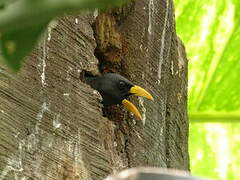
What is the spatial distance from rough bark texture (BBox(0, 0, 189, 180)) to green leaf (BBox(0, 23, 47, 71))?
121cm

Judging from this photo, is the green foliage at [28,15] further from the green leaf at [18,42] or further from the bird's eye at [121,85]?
the bird's eye at [121,85]

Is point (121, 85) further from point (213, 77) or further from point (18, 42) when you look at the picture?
point (18, 42)

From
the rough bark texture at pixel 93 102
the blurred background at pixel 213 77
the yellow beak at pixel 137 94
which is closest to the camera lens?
the rough bark texture at pixel 93 102

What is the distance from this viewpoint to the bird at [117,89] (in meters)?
2.02

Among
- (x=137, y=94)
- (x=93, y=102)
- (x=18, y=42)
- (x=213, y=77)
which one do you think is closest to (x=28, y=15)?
(x=18, y=42)

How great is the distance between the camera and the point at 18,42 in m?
0.24

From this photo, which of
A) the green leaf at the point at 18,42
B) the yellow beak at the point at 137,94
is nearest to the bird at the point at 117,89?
the yellow beak at the point at 137,94

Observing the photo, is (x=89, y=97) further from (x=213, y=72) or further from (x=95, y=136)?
(x=213, y=72)

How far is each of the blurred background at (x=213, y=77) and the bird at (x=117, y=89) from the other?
1073 mm

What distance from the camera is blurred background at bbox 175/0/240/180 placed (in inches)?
129

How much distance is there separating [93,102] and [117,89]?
1.44ft

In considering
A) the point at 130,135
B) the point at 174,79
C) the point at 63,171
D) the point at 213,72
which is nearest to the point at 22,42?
the point at 63,171

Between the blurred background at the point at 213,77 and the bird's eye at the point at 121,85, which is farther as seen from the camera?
the blurred background at the point at 213,77

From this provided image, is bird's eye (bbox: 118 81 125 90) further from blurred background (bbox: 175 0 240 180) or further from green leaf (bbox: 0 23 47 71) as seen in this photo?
green leaf (bbox: 0 23 47 71)
